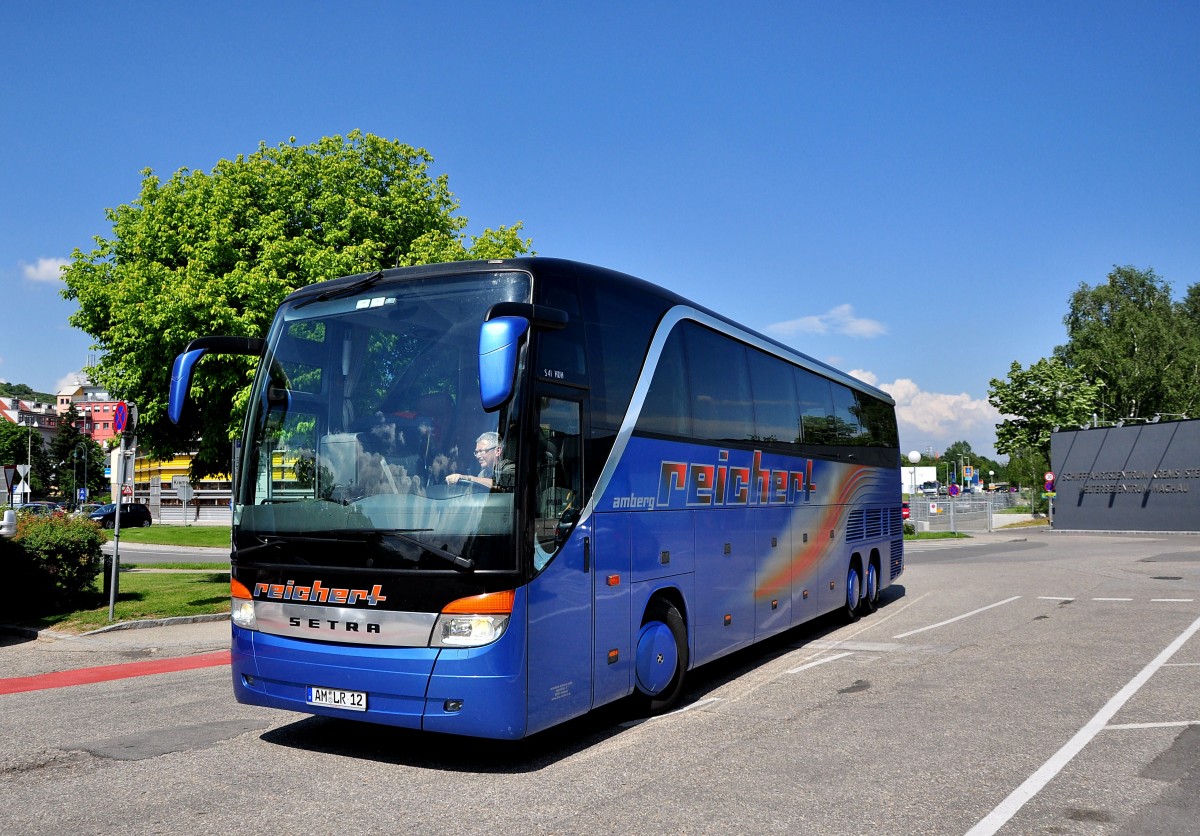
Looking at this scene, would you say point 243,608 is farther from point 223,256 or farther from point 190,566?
point 190,566

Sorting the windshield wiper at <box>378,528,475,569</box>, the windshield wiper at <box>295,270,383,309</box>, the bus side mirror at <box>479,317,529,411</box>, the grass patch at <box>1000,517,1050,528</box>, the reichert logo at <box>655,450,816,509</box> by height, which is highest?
the windshield wiper at <box>295,270,383,309</box>

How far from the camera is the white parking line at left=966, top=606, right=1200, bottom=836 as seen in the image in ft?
17.0

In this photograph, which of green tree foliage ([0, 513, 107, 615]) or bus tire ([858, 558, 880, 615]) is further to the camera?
bus tire ([858, 558, 880, 615])

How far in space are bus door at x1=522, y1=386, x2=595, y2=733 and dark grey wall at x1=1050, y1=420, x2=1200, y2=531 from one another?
171 feet

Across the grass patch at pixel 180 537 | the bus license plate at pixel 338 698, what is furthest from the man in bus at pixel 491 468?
the grass patch at pixel 180 537

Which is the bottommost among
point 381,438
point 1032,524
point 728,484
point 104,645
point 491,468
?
point 1032,524

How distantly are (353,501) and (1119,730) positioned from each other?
6.01 meters

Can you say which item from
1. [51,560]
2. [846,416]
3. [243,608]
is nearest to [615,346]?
[243,608]

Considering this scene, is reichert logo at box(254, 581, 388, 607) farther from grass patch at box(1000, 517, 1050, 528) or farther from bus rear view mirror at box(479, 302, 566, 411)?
grass patch at box(1000, 517, 1050, 528)

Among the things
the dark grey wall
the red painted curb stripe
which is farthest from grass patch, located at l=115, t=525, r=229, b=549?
the dark grey wall

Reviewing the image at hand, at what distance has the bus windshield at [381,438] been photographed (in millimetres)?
6031

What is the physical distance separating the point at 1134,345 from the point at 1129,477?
15778 millimetres

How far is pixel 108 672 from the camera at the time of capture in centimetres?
1070

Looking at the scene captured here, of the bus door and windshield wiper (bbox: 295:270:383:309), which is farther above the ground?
windshield wiper (bbox: 295:270:383:309)
